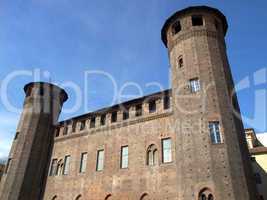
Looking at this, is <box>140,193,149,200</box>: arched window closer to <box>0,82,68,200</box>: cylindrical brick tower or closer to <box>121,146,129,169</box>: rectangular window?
<box>121,146,129,169</box>: rectangular window

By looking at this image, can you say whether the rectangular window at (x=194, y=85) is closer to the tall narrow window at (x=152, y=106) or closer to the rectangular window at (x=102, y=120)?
the tall narrow window at (x=152, y=106)

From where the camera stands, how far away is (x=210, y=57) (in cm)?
1745

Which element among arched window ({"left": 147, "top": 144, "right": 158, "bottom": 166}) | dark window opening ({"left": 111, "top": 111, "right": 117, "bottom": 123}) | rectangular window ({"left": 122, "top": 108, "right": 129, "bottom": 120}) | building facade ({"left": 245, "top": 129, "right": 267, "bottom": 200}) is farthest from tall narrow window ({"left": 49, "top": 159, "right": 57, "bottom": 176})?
building facade ({"left": 245, "top": 129, "right": 267, "bottom": 200})

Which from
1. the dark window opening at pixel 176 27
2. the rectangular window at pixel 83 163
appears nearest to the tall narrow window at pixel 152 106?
the dark window opening at pixel 176 27

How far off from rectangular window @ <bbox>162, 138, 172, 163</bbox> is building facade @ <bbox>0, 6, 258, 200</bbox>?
7 cm

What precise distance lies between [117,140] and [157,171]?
4.61m

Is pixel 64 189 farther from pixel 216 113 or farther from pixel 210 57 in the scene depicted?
pixel 210 57

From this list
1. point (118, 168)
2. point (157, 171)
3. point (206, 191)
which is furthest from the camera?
point (118, 168)

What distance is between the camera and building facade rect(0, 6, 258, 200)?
14133mm

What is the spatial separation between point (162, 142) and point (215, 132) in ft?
13.6

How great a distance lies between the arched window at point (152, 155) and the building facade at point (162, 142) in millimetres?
69

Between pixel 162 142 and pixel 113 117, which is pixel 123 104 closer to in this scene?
pixel 113 117

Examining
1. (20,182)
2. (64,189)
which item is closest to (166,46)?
(64,189)

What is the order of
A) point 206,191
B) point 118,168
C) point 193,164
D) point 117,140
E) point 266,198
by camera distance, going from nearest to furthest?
point 206,191, point 193,164, point 118,168, point 117,140, point 266,198
